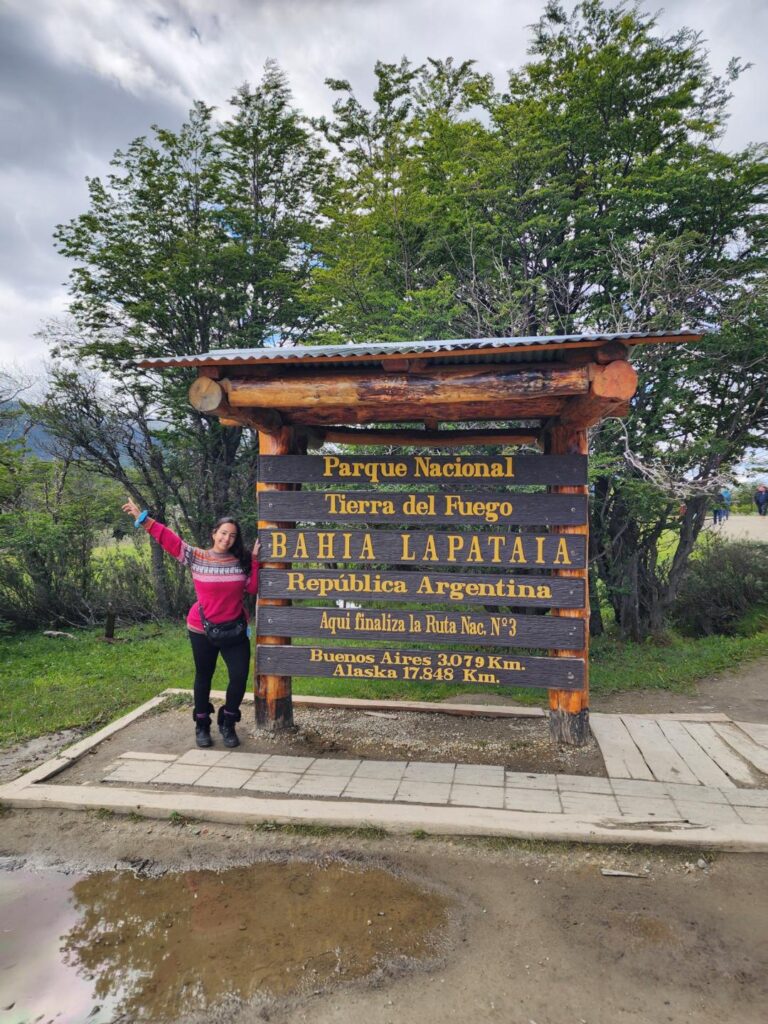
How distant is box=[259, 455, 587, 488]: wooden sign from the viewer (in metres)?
4.80

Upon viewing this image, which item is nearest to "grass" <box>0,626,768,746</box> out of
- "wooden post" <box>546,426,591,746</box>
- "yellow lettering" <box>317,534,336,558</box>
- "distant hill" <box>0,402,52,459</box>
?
"wooden post" <box>546,426,591,746</box>

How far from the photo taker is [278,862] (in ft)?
11.5

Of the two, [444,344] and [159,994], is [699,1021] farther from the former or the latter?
[444,344]

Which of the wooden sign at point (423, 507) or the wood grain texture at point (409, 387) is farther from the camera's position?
the wooden sign at point (423, 507)

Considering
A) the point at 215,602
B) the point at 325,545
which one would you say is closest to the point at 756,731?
the point at 325,545

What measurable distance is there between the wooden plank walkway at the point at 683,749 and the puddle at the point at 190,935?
227 centimetres

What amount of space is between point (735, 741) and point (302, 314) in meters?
12.5

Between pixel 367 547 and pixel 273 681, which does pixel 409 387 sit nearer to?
pixel 367 547

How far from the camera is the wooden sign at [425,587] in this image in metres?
4.79

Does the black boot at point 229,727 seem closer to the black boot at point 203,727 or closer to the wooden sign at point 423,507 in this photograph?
the black boot at point 203,727

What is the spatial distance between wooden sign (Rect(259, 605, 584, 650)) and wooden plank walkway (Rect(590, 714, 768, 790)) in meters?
0.99

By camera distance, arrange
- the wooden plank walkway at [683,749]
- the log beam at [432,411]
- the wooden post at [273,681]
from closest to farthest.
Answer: the wooden plank walkway at [683,749] < the log beam at [432,411] < the wooden post at [273,681]

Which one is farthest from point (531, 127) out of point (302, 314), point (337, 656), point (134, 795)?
point (134, 795)

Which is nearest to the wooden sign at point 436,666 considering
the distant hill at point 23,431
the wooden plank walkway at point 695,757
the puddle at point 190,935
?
the wooden plank walkway at point 695,757
